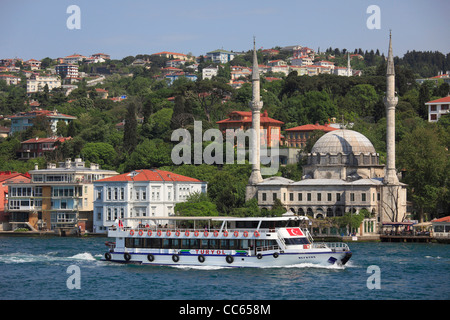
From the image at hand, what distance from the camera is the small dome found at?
68812 millimetres

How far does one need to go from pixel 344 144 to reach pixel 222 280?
33.5 meters

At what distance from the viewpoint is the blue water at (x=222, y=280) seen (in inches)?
1345

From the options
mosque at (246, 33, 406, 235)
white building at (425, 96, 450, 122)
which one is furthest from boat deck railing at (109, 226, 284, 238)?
white building at (425, 96, 450, 122)

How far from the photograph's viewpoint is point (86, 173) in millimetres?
72375

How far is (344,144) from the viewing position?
226ft

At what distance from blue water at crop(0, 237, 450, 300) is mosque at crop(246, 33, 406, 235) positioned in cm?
1502

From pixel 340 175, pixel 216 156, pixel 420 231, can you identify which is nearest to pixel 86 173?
pixel 216 156

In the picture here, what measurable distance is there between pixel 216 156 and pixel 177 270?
3493cm

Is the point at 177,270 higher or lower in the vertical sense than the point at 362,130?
lower

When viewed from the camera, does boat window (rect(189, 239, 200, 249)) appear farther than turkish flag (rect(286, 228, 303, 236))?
Yes

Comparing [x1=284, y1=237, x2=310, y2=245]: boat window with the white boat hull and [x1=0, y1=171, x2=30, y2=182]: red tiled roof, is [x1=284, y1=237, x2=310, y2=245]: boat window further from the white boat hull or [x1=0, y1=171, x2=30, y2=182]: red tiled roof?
[x1=0, y1=171, x2=30, y2=182]: red tiled roof

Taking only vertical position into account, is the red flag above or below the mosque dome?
below

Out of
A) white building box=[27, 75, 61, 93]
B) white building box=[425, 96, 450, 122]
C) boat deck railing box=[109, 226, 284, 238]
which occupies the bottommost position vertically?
boat deck railing box=[109, 226, 284, 238]
